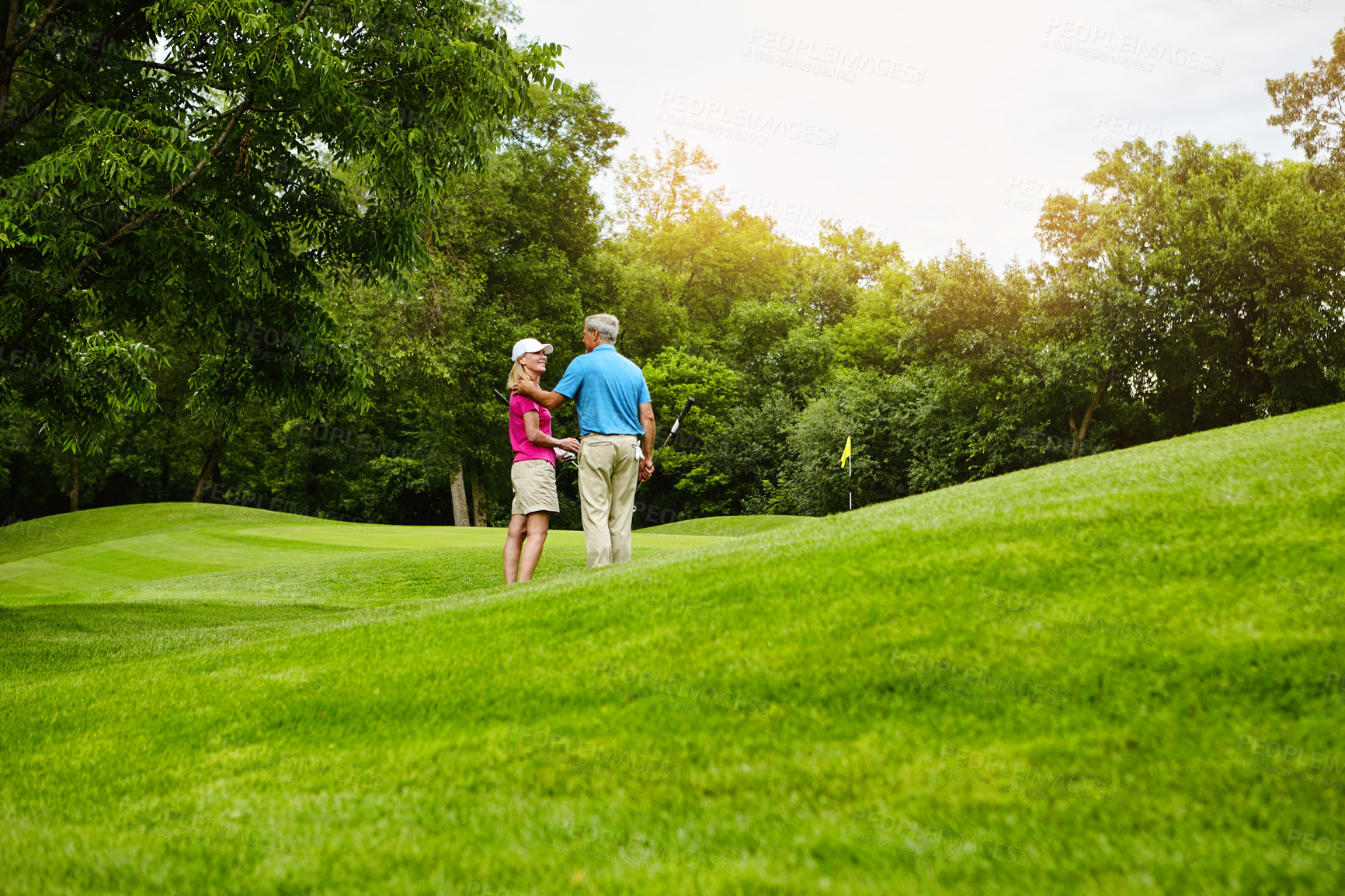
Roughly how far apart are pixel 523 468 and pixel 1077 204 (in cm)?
4156

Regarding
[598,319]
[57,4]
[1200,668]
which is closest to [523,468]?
[598,319]

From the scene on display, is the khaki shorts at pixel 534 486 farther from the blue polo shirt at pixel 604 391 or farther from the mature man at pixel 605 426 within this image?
the blue polo shirt at pixel 604 391

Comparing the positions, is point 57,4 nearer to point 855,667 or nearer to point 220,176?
point 220,176

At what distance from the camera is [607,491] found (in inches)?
333

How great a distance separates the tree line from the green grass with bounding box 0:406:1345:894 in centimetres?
479

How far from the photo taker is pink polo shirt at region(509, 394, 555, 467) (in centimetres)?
845

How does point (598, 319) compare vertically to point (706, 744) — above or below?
above

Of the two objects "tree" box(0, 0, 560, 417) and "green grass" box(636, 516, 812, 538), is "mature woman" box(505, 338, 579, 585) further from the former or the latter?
"green grass" box(636, 516, 812, 538)

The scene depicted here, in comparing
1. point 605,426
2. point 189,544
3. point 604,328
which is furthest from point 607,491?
point 189,544

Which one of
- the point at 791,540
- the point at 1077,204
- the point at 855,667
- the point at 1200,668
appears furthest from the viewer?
the point at 1077,204

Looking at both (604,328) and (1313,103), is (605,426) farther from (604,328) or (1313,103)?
(1313,103)

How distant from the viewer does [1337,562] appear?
4398 millimetres

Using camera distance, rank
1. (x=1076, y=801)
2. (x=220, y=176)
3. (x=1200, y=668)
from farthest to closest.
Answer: (x=220, y=176)
(x=1200, y=668)
(x=1076, y=801)

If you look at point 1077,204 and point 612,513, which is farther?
point 1077,204
